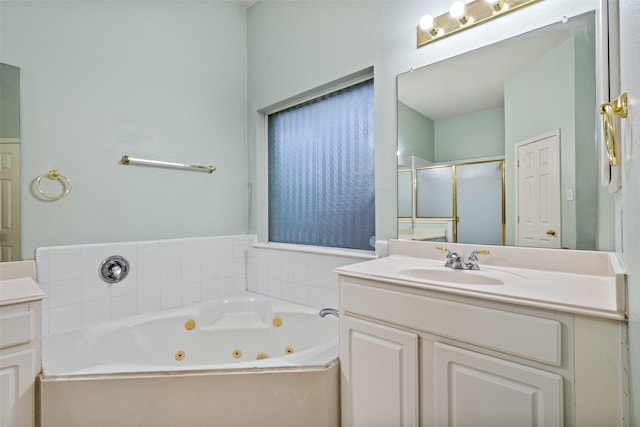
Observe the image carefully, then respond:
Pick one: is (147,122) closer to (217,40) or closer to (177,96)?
(177,96)

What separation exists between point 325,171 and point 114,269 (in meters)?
1.50

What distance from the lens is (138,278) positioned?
6.43ft

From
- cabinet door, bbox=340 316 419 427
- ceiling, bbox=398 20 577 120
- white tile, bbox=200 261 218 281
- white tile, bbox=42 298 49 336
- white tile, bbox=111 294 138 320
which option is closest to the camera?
cabinet door, bbox=340 316 419 427

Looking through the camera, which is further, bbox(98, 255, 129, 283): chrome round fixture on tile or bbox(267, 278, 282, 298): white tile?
bbox(267, 278, 282, 298): white tile

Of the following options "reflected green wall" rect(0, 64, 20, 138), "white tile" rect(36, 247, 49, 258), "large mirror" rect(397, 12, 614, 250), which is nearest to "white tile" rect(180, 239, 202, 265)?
"white tile" rect(36, 247, 49, 258)

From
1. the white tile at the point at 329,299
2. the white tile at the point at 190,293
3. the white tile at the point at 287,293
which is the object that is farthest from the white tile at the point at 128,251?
the white tile at the point at 329,299

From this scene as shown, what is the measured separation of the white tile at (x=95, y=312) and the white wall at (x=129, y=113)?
0.37 metres

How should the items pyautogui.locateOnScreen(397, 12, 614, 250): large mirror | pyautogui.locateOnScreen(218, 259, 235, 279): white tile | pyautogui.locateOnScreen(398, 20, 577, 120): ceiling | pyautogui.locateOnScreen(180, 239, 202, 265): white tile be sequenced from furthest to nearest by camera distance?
pyautogui.locateOnScreen(218, 259, 235, 279): white tile, pyautogui.locateOnScreen(180, 239, 202, 265): white tile, pyautogui.locateOnScreen(398, 20, 577, 120): ceiling, pyautogui.locateOnScreen(397, 12, 614, 250): large mirror

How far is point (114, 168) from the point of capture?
1894mm

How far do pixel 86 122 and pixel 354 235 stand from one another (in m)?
1.78

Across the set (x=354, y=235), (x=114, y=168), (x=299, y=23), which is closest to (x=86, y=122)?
(x=114, y=168)

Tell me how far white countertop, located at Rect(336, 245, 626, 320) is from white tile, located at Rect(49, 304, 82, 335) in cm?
→ 156

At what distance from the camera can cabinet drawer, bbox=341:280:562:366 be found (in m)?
0.85

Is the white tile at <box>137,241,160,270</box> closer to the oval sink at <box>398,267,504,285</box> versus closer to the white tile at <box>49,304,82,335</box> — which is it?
the white tile at <box>49,304,82,335</box>
